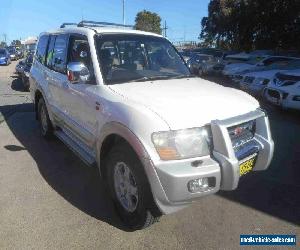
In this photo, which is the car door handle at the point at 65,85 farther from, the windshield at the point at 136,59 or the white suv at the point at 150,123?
A: the windshield at the point at 136,59

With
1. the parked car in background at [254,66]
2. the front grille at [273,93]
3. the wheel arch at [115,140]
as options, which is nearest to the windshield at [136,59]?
the wheel arch at [115,140]

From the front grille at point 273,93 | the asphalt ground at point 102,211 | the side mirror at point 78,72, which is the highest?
the side mirror at point 78,72

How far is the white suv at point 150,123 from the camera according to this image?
130 inches

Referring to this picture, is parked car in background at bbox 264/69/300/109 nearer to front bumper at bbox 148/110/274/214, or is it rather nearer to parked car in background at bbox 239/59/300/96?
parked car in background at bbox 239/59/300/96

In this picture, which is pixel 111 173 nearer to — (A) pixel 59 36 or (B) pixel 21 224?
(B) pixel 21 224

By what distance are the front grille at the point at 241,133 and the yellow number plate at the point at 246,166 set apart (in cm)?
17

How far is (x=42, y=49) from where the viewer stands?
696 cm

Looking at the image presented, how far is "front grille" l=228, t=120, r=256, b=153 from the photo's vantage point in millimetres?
3676

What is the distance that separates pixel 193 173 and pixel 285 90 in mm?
6647

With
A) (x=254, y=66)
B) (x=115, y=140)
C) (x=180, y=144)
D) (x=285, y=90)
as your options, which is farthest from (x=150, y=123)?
(x=254, y=66)

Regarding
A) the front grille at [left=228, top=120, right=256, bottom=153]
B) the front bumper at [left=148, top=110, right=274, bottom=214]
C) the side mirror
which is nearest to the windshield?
the side mirror

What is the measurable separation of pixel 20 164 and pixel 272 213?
12.7 ft

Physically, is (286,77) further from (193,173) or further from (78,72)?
(193,173)

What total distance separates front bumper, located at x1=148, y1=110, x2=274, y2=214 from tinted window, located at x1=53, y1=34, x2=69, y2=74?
2891 mm
